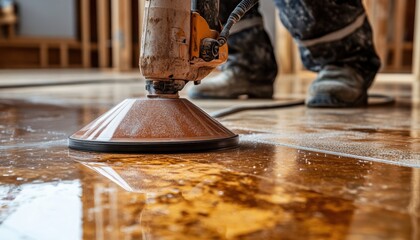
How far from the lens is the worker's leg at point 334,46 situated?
5.11 ft

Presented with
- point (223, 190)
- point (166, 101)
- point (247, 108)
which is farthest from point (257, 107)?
point (223, 190)

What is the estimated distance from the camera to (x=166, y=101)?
2.61 feet

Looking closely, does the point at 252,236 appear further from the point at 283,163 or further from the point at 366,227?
the point at 283,163

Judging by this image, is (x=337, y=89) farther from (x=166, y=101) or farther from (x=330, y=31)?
(x=166, y=101)

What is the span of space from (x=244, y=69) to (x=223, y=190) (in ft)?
4.61

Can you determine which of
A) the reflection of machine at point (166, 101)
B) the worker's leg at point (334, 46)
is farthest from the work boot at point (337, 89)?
the reflection of machine at point (166, 101)

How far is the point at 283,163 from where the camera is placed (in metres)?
0.68

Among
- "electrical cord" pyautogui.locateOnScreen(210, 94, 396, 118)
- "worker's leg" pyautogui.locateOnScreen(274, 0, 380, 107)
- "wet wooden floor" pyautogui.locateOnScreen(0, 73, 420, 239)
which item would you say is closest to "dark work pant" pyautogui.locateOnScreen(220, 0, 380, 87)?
"worker's leg" pyautogui.locateOnScreen(274, 0, 380, 107)

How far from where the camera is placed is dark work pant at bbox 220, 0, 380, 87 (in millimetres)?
1559

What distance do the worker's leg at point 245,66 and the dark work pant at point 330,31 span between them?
7.2 inches

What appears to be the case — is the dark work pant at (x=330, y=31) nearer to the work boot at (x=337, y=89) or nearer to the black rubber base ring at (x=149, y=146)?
the work boot at (x=337, y=89)

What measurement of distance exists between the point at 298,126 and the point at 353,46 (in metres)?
0.63

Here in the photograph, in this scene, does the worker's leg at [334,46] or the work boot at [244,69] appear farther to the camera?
the work boot at [244,69]

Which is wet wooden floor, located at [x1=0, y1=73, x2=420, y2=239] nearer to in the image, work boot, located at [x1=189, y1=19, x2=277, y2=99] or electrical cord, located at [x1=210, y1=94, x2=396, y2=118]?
electrical cord, located at [x1=210, y1=94, x2=396, y2=118]
